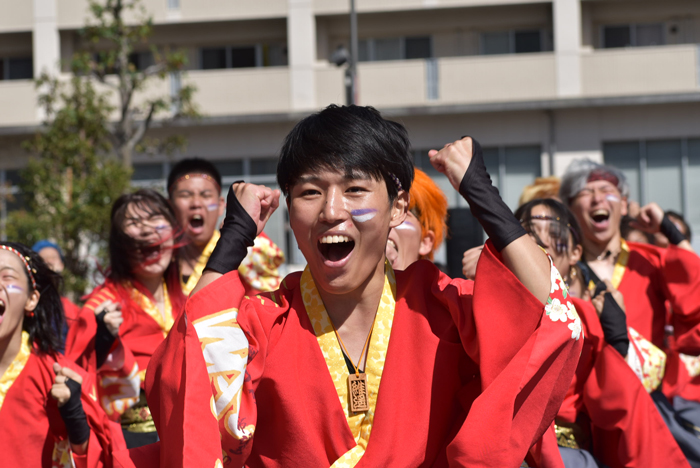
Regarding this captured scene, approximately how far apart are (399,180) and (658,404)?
189 centimetres

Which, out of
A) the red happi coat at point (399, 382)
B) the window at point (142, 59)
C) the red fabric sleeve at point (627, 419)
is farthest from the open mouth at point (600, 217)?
the window at point (142, 59)

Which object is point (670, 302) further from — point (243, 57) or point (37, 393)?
point (243, 57)

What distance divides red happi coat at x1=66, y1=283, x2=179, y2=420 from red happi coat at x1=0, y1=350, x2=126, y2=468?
32 cm

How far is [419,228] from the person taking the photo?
313cm

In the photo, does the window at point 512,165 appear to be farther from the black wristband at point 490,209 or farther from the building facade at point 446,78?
the black wristband at point 490,209

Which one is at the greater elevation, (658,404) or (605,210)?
(605,210)

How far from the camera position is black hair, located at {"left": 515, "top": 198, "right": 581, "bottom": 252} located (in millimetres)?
3025

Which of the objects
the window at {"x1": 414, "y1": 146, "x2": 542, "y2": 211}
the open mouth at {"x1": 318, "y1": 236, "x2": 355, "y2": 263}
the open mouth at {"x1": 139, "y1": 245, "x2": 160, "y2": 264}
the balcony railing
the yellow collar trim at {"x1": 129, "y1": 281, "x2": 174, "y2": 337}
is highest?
the balcony railing

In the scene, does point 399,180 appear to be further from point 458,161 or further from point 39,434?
point 39,434

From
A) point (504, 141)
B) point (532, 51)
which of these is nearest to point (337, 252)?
point (504, 141)

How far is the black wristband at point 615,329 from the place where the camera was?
2.85m

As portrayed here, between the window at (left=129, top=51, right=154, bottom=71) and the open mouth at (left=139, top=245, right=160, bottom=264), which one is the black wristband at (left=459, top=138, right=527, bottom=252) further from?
the window at (left=129, top=51, right=154, bottom=71)

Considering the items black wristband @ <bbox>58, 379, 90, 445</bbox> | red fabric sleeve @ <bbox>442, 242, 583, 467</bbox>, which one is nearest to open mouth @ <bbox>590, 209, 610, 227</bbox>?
red fabric sleeve @ <bbox>442, 242, 583, 467</bbox>

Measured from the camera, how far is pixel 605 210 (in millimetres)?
3721
